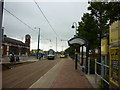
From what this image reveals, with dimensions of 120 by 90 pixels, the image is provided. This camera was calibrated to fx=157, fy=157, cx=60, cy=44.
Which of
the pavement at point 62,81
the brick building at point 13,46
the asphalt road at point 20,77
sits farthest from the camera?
the brick building at point 13,46

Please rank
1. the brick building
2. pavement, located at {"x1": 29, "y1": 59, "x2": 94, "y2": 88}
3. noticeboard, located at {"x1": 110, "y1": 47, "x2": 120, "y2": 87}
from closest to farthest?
noticeboard, located at {"x1": 110, "y1": 47, "x2": 120, "y2": 87}
pavement, located at {"x1": 29, "y1": 59, "x2": 94, "y2": 88}
the brick building

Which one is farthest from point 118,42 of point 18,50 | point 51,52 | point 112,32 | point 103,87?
point 18,50

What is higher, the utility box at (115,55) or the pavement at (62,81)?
the utility box at (115,55)

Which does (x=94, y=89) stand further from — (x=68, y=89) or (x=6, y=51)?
(x=6, y=51)

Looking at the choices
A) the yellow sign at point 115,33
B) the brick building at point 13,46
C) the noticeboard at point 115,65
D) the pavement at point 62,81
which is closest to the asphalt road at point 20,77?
the pavement at point 62,81

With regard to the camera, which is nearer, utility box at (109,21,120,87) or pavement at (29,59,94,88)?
utility box at (109,21,120,87)

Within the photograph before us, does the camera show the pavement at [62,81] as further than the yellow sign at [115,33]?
Yes

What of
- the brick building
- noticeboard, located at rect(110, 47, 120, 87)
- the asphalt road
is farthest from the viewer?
the brick building

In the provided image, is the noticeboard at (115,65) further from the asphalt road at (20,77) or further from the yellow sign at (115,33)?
the asphalt road at (20,77)

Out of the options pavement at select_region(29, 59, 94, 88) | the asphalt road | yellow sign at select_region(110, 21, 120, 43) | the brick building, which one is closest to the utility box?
yellow sign at select_region(110, 21, 120, 43)

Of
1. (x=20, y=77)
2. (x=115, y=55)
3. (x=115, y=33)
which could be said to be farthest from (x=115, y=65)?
(x=20, y=77)

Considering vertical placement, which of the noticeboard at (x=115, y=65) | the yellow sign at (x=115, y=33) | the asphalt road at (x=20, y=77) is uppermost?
the yellow sign at (x=115, y=33)

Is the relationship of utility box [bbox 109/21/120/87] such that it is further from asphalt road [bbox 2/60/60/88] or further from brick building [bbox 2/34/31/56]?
brick building [bbox 2/34/31/56]

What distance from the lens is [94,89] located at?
749 cm
